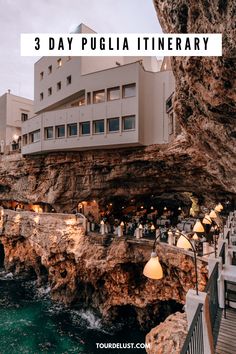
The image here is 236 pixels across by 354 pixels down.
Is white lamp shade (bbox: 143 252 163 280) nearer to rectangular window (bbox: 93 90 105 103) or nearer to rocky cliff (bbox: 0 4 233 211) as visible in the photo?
rocky cliff (bbox: 0 4 233 211)

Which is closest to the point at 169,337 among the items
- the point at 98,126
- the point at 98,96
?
the point at 98,126

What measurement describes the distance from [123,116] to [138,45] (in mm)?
11670

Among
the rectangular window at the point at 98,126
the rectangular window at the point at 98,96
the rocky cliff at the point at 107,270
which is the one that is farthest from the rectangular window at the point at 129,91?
the rocky cliff at the point at 107,270

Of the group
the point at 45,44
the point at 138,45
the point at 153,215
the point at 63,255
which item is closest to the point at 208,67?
the point at 138,45

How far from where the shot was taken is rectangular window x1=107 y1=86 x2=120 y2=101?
709 inches

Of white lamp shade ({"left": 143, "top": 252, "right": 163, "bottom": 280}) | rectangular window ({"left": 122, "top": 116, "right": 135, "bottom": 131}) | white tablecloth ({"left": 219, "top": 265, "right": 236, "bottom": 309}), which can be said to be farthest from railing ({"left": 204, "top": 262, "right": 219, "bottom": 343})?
rectangular window ({"left": 122, "top": 116, "right": 135, "bottom": 131})

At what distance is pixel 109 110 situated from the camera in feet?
58.4

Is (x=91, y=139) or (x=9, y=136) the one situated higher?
(x=9, y=136)

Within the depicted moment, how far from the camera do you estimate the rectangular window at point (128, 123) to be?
17188 millimetres

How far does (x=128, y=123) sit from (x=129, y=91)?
9.13ft

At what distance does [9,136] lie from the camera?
110 ft

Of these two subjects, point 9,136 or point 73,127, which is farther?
point 9,136

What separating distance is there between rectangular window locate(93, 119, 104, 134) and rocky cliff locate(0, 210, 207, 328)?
27.0ft

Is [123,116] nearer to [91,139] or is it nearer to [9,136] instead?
[91,139]
